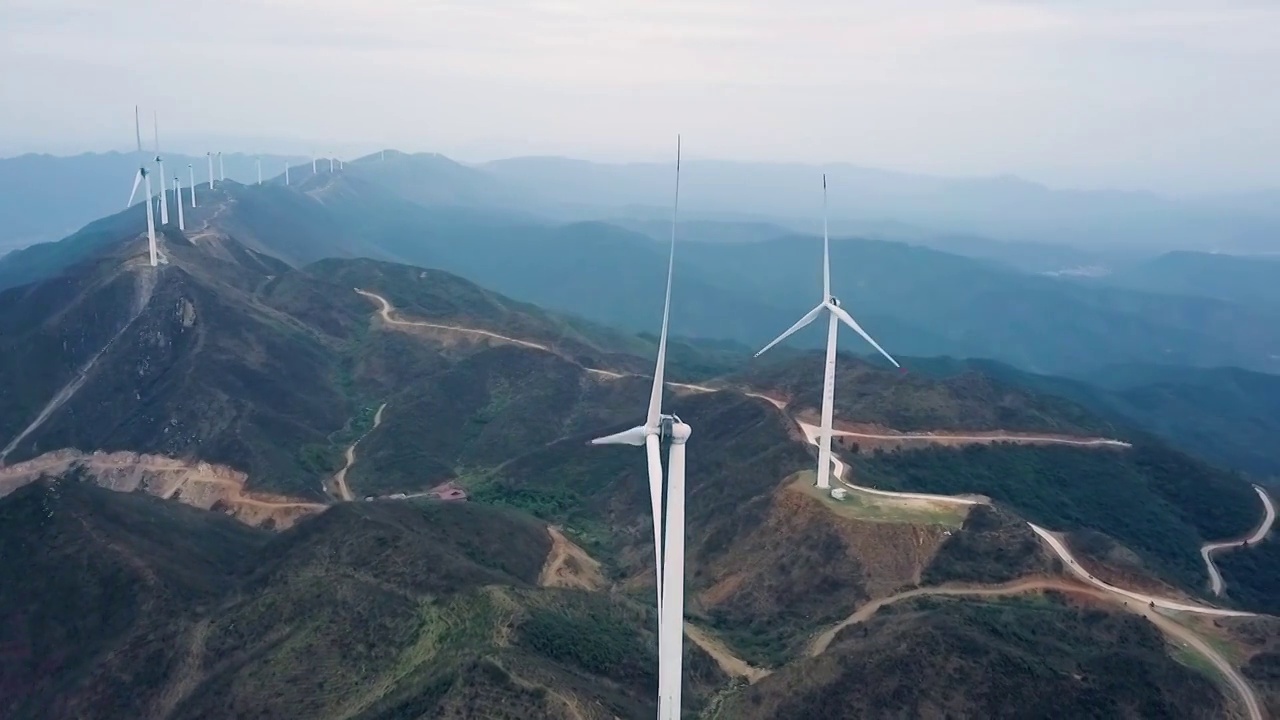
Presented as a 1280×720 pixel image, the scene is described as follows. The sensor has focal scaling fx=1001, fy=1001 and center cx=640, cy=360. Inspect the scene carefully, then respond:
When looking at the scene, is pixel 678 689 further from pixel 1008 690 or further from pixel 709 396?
pixel 709 396

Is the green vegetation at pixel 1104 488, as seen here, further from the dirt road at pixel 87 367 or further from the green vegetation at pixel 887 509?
the dirt road at pixel 87 367

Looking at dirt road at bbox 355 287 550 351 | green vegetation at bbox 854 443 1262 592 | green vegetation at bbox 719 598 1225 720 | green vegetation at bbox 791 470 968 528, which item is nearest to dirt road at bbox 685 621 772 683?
green vegetation at bbox 719 598 1225 720

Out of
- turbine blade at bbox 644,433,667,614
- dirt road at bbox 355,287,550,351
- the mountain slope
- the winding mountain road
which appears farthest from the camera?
dirt road at bbox 355,287,550,351

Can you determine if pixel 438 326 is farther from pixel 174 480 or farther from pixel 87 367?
pixel 174 480

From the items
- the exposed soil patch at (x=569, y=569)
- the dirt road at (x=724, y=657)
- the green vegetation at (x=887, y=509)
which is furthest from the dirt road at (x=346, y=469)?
the green vegetation at (x=887, y=509)

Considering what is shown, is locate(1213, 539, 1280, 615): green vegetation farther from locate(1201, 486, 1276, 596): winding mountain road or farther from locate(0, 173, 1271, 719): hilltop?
locate(1201, 486, 1276, 596): winding mountain road

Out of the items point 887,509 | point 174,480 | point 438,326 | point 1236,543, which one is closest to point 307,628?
point 887,509
